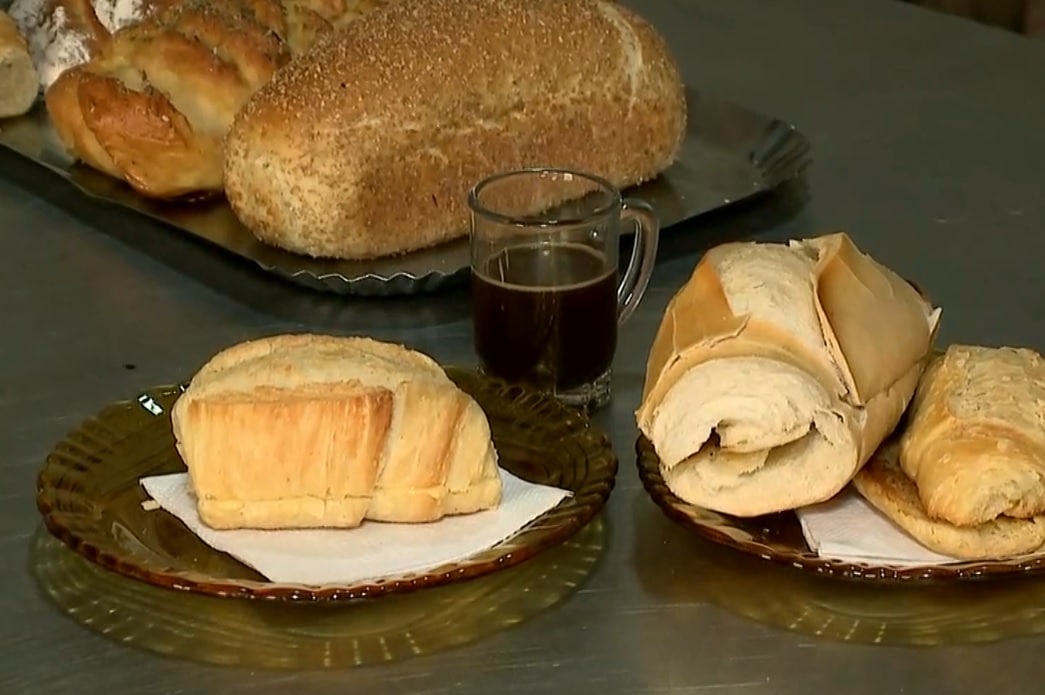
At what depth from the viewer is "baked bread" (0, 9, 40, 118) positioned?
4.89 feet

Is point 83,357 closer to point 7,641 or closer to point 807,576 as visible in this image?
point 7,641

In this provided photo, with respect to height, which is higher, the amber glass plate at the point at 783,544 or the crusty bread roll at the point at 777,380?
the crusty bread roll at the point at 777,380

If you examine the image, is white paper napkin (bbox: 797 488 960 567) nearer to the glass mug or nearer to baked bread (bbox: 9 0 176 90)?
the glass mug

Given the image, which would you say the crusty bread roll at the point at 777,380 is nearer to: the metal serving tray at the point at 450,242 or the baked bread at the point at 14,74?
the metal serving tray at the point at 450,242

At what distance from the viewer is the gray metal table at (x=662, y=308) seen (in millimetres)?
763

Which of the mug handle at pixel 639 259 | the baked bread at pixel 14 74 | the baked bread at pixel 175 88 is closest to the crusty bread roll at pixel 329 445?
the mug handle at pixel 639 259

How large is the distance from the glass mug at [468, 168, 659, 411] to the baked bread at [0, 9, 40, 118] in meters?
0.67

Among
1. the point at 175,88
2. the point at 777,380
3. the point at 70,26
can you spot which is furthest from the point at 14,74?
the point at 777,380

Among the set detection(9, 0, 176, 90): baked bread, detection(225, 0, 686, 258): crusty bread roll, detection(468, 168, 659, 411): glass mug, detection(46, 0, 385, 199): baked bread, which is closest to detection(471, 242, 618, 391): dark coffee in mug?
detection(468, 168, 659, 411): glass mug

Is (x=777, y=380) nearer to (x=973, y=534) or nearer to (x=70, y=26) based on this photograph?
(x=973, y=534)

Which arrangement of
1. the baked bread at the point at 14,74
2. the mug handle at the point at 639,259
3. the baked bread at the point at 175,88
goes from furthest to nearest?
the baked bread at the point at 14,74 → the baked bread at the point at 175,88 → the mug handle at the point at 639,259

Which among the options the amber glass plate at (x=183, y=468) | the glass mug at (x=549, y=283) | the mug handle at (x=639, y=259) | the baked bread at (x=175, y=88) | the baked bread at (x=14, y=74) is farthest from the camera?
the baked bread at (x=14, y=74)

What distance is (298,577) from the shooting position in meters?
0.77

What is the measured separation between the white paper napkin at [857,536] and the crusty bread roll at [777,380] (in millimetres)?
19
